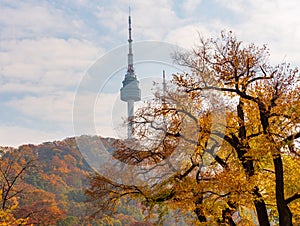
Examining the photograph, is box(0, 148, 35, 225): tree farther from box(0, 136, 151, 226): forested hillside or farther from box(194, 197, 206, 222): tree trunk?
box(194, 197, 206, 222): tree trunk

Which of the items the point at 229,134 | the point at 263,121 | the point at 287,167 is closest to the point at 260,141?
the point at 263,121

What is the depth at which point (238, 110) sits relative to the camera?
1273 centimetres

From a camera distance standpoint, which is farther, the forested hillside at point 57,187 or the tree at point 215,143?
the forested hillside at point 57,187

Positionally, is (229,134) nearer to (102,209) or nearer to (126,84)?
(102,209)

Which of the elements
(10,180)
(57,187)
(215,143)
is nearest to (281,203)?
(215,143)

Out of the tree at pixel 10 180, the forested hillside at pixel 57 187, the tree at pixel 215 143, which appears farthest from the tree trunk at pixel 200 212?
the forested hillside at pixel 57 187

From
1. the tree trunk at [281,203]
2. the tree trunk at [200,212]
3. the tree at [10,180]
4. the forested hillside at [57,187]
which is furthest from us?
the forested hillside at [57,187]

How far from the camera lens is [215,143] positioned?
13180 millimetres

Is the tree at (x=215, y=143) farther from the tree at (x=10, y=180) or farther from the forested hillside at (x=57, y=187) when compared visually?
the forested hillside at (x=57, y=187)

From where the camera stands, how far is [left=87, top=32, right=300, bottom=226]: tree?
38.1 ft

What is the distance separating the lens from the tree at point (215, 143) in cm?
1161

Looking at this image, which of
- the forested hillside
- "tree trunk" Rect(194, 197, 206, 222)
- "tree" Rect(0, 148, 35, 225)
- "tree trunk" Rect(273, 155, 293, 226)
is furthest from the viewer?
the forested hillside

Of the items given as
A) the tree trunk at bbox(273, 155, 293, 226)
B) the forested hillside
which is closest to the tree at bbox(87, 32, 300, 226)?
the tree trunk at bbox(273, 155, 293, 226)

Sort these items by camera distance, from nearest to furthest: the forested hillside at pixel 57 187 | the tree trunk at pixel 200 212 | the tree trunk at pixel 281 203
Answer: the tree trunk at pixel 281 203 → the tree trunk at pixel 200 212 → the forested hillside at pixel 57 187
